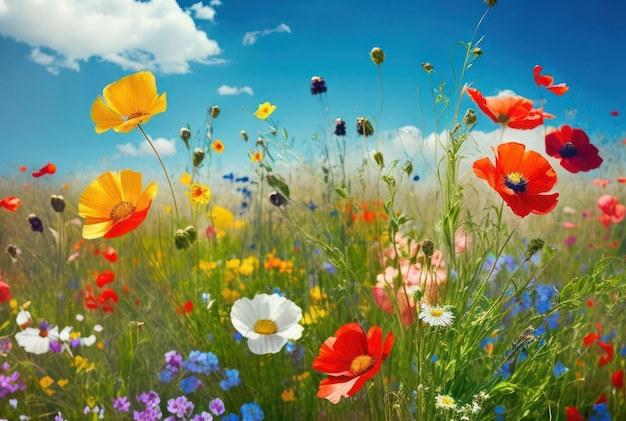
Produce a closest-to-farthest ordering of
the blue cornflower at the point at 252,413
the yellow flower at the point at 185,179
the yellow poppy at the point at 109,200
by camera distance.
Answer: the yellow poppy at the point at 109,200 → the blue cornflower at the point at 252,413 → the yellow flower at the point at 185,179

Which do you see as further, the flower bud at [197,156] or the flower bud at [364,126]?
the flower bud at [197,156]

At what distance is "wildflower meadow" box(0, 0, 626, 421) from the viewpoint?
1044 mm

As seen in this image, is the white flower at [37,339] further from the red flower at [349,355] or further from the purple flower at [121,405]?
the red flower at [349,355]

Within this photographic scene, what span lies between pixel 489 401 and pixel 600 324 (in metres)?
0.74

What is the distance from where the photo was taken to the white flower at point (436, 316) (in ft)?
2.95

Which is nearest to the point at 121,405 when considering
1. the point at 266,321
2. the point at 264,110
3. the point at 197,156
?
the point at 266,321

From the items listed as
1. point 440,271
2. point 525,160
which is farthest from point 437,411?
point 525,160

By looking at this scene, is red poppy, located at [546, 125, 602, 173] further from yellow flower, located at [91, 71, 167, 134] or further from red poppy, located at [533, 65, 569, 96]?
yellow flower, located at [91, 71, 167, 134]

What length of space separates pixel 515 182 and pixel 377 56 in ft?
1.68

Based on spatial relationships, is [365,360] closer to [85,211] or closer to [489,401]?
[489,401]

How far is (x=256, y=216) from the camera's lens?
272 centimetres

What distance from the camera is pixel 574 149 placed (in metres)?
1.24

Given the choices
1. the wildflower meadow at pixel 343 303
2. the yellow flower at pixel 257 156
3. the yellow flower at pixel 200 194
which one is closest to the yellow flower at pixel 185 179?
the wildflower meadow at pixel 343 303

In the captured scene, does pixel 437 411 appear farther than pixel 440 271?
No
